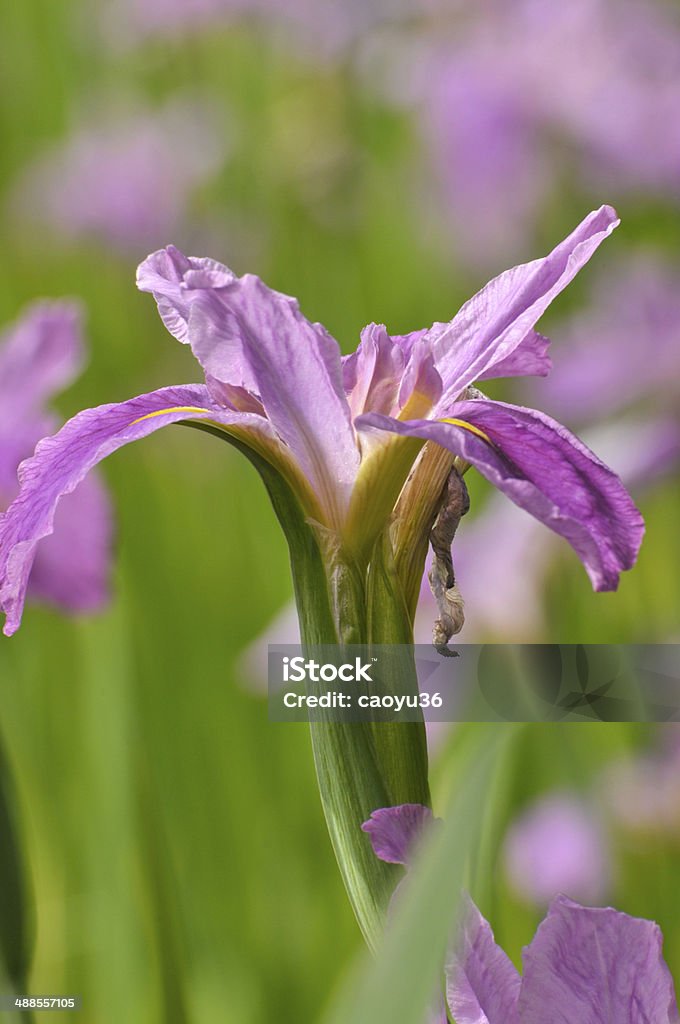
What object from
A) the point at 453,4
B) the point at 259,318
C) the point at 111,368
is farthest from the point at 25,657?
the point at 453,4

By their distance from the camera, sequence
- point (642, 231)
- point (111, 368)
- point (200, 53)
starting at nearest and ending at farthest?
point (642, 231), point (111, 368), point (200, 53)

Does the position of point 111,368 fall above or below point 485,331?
above

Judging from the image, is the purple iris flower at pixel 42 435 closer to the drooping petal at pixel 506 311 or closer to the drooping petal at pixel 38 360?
the drooping petal at pixel 38 360

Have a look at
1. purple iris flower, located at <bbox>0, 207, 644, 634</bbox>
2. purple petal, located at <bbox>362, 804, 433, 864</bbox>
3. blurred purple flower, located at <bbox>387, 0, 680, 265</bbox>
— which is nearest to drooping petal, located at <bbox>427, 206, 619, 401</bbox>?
purple iris flower, located at <bbox>0, 207, 644, 634</bbox>

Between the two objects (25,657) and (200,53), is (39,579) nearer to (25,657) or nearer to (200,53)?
(25,657)

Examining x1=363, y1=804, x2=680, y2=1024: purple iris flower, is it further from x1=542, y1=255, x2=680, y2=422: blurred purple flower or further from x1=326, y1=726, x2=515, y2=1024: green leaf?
x1=542, y1=255, x2=680, y2=422: blurred purple flower

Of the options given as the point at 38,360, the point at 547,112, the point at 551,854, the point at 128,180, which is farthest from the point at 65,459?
the point at 128,180
